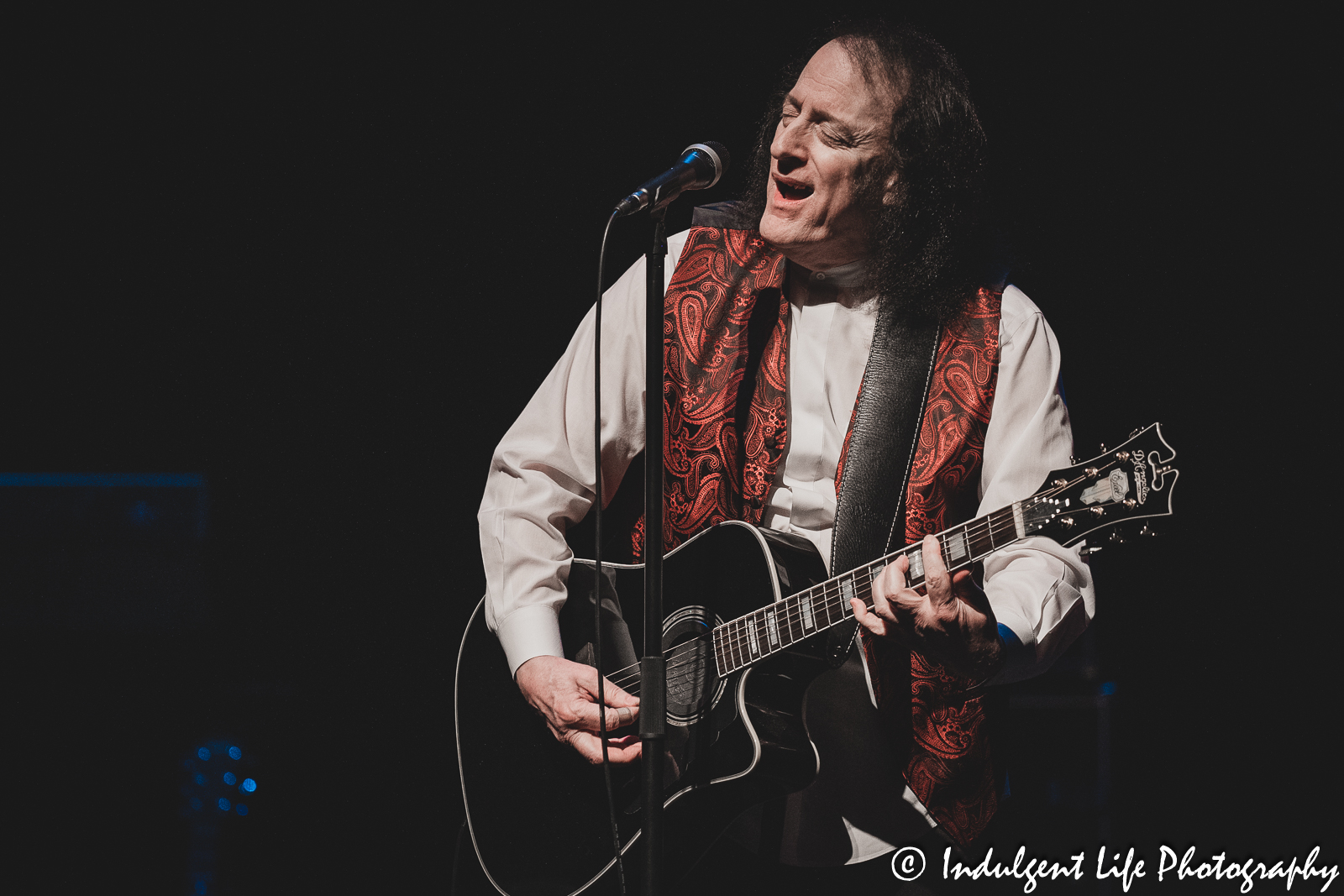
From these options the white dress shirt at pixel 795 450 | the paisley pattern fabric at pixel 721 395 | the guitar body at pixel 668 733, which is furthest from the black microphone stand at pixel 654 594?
the white dress shirt at pixel 795 450

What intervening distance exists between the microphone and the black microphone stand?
0.07 feet

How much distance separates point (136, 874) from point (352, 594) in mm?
1063

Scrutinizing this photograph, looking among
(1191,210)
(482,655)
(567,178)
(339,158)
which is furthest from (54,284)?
(1191,210)

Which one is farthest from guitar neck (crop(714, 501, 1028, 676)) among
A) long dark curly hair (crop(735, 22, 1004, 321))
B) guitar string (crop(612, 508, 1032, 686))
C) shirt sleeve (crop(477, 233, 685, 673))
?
long dark curly hair (crop(735, 22, 1004, 321))

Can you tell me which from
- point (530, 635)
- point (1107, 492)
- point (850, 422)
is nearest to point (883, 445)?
point (850, 422)

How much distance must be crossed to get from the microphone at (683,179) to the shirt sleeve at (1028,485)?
68cm

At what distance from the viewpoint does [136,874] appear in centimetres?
324

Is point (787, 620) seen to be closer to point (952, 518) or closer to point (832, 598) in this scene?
point (832, 598)

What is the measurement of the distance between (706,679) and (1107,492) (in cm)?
74

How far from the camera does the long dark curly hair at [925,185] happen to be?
80.4 inches

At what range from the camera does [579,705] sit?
1.88 m

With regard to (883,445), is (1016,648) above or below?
below

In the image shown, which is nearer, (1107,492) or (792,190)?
(1107,492)

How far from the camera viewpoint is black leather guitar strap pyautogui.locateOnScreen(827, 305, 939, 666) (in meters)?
1.87
